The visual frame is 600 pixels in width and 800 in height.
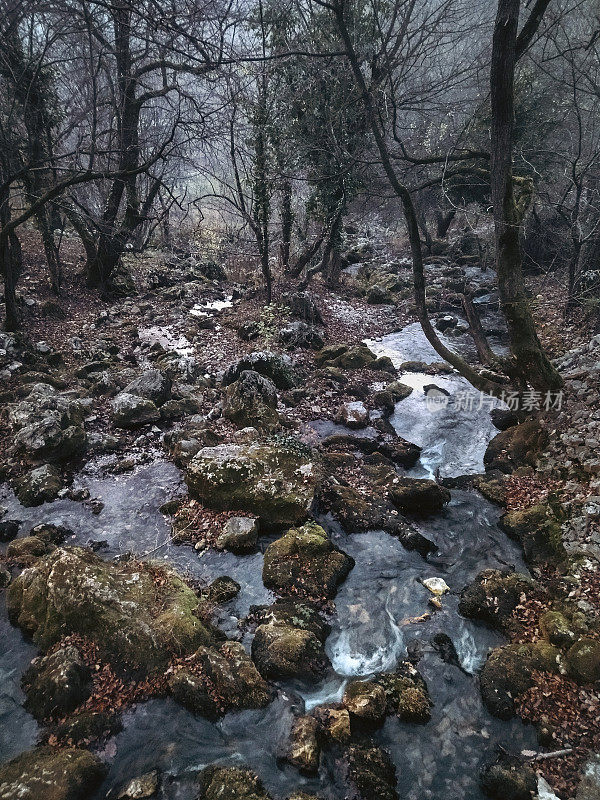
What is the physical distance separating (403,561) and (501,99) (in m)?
6.01

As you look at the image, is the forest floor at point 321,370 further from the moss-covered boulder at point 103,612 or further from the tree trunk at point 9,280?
the moss-covered boulder at point 103,612

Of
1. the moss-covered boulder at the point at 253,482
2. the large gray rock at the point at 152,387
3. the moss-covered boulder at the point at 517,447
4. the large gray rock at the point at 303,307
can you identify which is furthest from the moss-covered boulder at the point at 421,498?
the large gray rock at the point at 303,307

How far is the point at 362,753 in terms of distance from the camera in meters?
3.77

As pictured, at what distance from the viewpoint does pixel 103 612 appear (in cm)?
459

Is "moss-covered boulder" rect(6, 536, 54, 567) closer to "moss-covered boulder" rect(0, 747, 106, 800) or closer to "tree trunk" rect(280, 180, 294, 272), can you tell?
"moss-covered boulder" rect(0, 747, 106, 800)

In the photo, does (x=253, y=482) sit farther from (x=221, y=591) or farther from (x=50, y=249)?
(x=50, y=249)

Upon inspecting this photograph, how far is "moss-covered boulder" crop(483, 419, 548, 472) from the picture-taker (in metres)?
7.46

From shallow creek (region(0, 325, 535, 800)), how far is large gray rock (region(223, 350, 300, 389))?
3.01 meters

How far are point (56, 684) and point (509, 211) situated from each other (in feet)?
24.5

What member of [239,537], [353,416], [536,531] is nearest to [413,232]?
[353,416]

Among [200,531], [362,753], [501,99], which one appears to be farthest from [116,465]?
[501,99]

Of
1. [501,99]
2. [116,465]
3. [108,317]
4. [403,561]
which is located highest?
[501,99]

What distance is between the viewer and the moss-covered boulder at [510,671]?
13.8 ft

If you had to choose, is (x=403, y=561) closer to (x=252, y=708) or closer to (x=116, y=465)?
(x=252, y=708)
